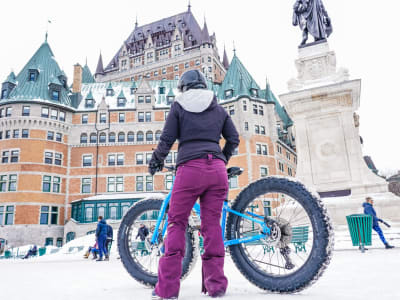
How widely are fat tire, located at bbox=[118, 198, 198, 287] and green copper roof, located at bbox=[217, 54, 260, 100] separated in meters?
37.8

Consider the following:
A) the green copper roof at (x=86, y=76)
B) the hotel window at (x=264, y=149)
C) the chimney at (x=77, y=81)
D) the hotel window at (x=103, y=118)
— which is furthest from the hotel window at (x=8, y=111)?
the hotel window at (x=264, y=149)

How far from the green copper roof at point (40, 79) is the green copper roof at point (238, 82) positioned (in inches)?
835

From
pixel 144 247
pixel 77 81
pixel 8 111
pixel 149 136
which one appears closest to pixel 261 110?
pixel 149 136

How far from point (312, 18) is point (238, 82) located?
3195 centimetres

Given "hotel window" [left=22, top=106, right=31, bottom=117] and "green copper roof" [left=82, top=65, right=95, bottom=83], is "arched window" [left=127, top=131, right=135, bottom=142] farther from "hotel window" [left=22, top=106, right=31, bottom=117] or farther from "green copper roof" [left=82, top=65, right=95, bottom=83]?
"green copper roof" [left=82, top=65, right=95, bottom=83]

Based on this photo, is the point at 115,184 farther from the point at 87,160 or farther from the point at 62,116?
the point at 62,116

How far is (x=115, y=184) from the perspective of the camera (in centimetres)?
3862

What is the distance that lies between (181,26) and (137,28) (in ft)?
48.1

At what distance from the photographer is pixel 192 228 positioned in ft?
11.0

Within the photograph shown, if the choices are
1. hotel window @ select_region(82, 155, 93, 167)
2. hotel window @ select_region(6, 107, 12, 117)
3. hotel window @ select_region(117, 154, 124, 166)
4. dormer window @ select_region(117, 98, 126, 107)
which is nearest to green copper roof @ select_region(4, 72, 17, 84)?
hotel window @ select_region(6, 107, 12, 117)

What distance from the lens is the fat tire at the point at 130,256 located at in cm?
340

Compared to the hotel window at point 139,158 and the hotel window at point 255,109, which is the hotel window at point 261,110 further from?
the hotel window at point 139,158

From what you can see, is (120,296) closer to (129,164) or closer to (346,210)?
(346,210)

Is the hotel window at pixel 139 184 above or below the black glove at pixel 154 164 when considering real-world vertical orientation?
above
